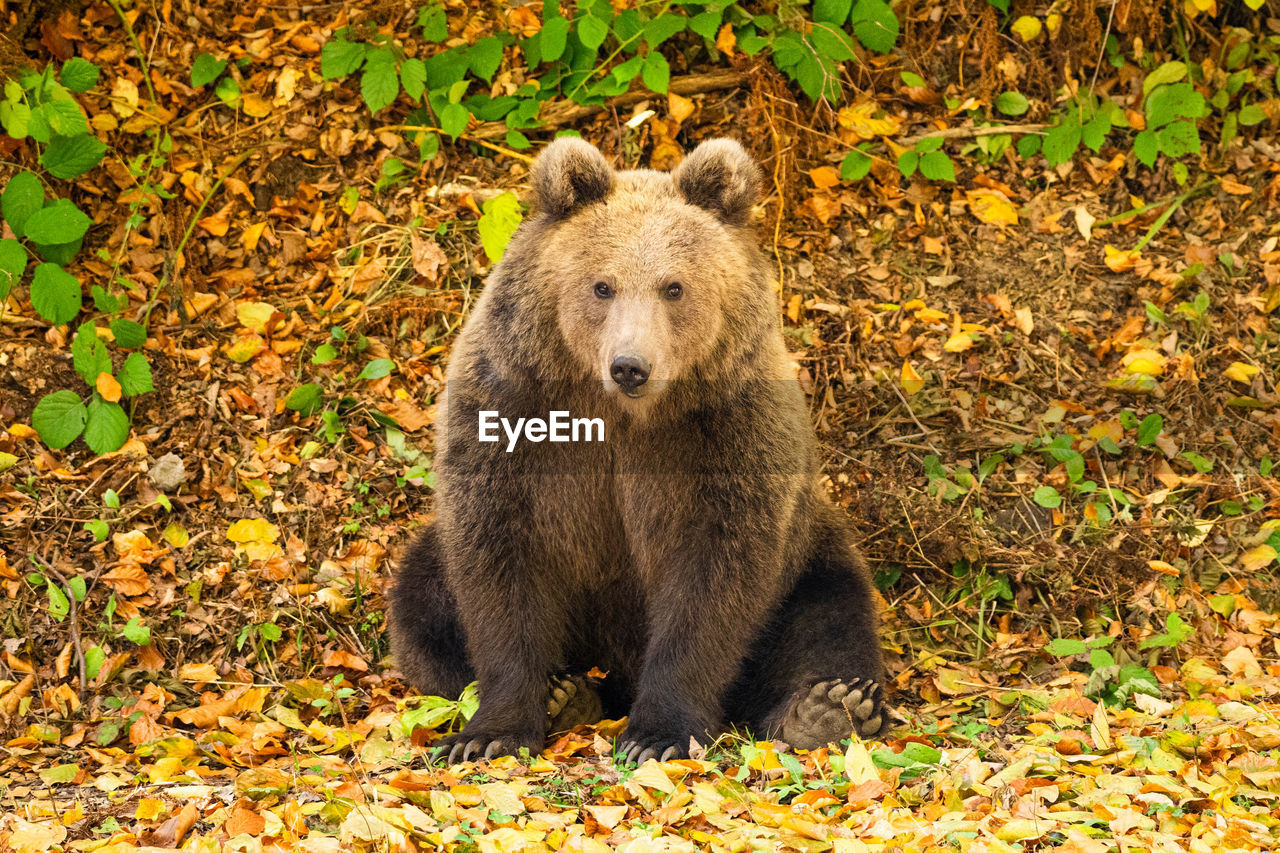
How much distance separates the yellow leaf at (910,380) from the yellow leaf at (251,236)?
3.65 metres

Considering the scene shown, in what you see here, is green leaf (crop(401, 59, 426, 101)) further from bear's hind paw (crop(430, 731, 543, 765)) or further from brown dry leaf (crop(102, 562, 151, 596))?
bear's hind paw (crop(430, 731, 543, 765))

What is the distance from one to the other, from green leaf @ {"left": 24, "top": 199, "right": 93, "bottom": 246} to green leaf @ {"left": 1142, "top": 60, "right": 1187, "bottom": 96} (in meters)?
5.90

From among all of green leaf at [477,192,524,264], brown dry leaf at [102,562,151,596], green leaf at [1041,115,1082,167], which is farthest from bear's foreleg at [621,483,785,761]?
green leaf at [1041,115,1082,167]

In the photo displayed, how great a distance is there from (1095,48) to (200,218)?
5259mm

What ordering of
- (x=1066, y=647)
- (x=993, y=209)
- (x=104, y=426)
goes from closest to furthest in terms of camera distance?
(x=1066, y=647)
(x=104, y=426)
(x=993, y=209)

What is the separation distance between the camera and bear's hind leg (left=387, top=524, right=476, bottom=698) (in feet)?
17.1

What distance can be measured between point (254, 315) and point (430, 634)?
8.10 feet

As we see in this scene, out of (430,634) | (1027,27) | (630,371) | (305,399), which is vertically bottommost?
(430,634)

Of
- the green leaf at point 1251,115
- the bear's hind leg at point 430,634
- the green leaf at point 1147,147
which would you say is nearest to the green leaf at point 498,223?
the bear's hind leg at point 430,634

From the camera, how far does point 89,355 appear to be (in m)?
6.17

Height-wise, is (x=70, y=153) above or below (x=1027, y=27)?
below

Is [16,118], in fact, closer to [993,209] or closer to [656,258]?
[656,258]

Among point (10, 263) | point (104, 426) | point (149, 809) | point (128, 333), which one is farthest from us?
point (128, 333)

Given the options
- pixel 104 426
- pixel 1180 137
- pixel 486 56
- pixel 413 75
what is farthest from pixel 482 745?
pixel 1180 137
